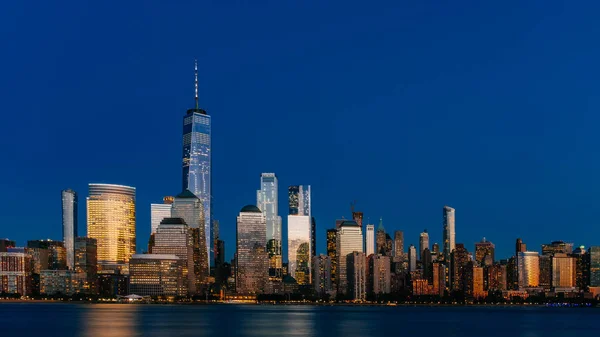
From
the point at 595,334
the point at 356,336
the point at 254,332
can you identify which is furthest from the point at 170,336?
the point at 595,334

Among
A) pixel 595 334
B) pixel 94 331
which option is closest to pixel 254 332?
pixel 94 331

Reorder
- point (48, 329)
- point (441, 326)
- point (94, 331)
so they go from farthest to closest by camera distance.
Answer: point (441, 326)
point (48, 329)
point (94, 331)

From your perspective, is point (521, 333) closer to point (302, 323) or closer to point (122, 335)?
point (302, 323)

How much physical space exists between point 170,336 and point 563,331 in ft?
211

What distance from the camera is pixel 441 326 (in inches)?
5906

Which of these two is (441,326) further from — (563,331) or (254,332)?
(254,332)

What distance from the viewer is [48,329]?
5330 inches

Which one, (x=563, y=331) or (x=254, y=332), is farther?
(x=563, y=331)

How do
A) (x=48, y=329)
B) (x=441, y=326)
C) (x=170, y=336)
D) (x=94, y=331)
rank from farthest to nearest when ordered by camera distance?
(x=441, y=326) < (x=48, y=329) < (x=94, y=331) < (x=170, y=336)

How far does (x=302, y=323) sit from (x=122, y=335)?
45.7m

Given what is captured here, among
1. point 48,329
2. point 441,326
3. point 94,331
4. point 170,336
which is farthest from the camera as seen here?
point 441,326

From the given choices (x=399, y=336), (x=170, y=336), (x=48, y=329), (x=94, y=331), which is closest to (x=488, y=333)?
(x=399, y=336)

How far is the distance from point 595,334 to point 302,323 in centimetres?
4973

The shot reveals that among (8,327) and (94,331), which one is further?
(8,327)
